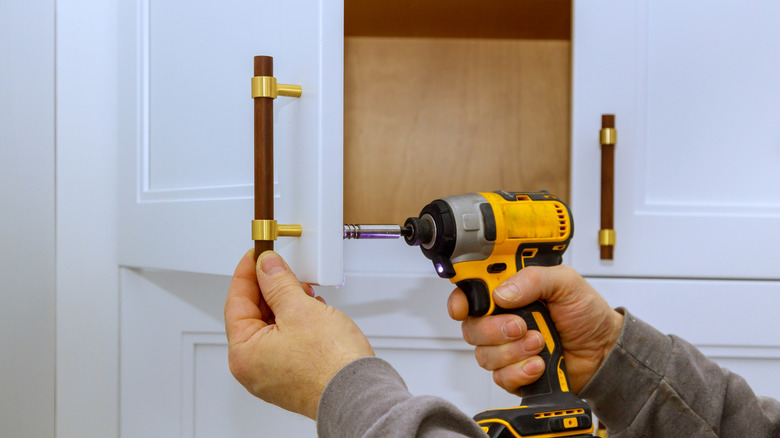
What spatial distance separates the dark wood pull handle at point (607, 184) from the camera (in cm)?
82

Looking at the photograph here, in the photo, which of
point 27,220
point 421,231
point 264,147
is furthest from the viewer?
point 27,220

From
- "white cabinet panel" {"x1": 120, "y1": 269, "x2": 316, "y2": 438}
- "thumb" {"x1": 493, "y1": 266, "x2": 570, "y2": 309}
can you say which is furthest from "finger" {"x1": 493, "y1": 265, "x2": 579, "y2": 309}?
"white cabinet panel" {"x1": 120, "y1": 269, "x2": 316, "y2": 438}

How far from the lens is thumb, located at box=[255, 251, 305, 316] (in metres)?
0.54

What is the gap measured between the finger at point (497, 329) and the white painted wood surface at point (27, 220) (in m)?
0.62

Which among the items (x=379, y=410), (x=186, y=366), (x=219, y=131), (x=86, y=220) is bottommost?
(x=186, y=366)

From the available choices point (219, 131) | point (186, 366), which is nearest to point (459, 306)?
point (219, 131)

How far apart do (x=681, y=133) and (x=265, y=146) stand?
624mm

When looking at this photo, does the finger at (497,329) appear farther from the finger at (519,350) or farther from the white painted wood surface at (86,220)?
the white painted wood surface at (86,220)

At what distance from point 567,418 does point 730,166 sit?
1.55 feet

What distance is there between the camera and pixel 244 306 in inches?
22.2

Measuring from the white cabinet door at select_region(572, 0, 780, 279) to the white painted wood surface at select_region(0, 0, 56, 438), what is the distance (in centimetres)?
79

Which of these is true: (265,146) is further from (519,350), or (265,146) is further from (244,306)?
(519,350)

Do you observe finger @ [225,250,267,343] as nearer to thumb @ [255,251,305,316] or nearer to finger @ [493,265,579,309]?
thumb @ [255,251,305,316]

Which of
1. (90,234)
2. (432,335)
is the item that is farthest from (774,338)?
(90,234)
